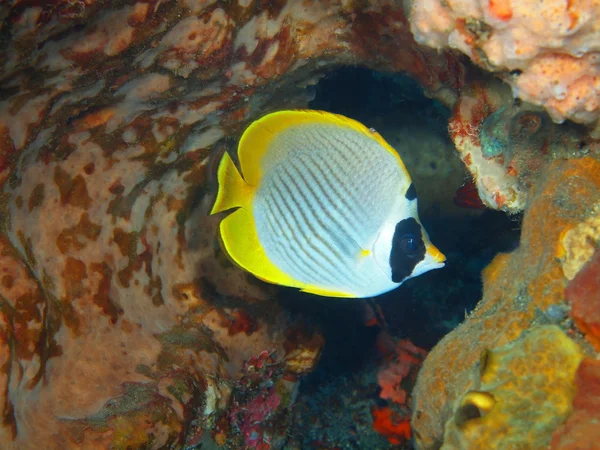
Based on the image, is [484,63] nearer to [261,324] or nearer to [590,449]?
[590,449]

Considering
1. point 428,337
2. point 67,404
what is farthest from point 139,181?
point 428,337

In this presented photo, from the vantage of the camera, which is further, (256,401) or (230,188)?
(256,401)

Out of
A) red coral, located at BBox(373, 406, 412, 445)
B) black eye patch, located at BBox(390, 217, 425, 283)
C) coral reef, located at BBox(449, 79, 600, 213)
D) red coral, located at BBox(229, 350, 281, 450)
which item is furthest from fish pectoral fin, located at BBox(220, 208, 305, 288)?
red coral, located at BBox(373, 406, 412, 445)

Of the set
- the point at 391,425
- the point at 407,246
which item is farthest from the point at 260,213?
the point at 391,425

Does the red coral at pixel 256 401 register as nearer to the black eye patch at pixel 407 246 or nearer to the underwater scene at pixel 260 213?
the underwater scene at pixel 260 213

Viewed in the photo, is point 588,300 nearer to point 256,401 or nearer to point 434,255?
point 434,255

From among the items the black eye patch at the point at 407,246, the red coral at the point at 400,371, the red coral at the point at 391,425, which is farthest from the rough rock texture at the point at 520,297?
the red coral at the point at 400,371

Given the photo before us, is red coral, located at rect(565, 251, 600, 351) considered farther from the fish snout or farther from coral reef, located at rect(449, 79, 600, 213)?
coral reef, located at rect(449, 79, 600, 213)
